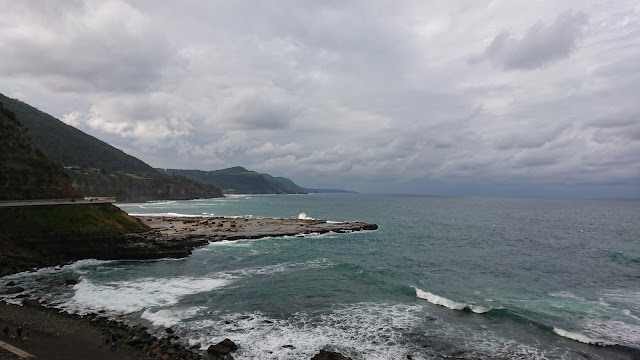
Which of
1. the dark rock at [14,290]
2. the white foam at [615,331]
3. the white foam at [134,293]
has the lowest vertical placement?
the white foam at [134,293]

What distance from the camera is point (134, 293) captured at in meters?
39.5

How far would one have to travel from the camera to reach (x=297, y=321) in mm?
31828

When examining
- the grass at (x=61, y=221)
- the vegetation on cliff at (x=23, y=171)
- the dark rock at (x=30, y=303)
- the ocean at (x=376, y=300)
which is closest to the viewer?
the ocean at (x=376, y=300)

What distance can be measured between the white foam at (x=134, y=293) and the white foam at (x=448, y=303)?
24873 mm

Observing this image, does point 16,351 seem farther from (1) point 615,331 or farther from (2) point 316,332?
(1) point 615,331

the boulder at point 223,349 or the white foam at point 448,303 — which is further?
the white foam at point 448,303

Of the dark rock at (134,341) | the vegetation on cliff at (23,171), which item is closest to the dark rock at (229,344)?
the dark rock at (134,341)

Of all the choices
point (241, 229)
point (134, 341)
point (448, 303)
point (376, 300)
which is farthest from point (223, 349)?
point (241, 229)

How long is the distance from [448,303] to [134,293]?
35.6m

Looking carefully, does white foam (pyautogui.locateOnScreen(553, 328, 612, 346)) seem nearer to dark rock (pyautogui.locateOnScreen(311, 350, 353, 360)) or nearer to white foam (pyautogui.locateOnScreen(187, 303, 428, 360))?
white foam (pyautogui.locateOnScreen(187, 303, 428, 360))

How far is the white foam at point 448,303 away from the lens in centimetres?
3525

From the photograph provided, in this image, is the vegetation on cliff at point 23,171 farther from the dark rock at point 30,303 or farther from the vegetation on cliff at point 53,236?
the dark rock at point 30,303

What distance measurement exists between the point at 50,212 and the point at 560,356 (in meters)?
76.6

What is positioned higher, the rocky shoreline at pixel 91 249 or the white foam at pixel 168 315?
the rocky shoreline at pixel 91 249
